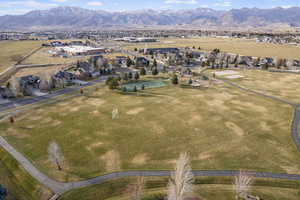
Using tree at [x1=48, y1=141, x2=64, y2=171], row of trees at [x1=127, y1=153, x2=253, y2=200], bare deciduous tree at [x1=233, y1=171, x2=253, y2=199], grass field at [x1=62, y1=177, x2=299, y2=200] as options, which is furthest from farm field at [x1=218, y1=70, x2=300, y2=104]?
tree at [x1=48, y1=141, x2=64, y2=171]

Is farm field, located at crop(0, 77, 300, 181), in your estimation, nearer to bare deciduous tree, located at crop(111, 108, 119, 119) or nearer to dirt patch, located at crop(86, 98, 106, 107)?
dirt patch, located at crop(86, 98, 106, 107)

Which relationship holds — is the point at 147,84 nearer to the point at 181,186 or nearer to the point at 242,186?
the point at 242,186

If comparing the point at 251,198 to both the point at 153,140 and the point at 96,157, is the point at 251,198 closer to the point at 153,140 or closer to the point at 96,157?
the point at 153,140

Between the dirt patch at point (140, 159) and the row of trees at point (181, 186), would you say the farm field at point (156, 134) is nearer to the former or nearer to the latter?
the dirt patch at point (140, 159)

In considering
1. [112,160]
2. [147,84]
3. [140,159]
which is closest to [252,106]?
[140,159]

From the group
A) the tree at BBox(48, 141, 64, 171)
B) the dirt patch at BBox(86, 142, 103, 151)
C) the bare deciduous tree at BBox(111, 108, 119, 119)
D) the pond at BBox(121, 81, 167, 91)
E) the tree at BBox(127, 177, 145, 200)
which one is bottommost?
the tree at BBox(127, 177, 145, 200)
